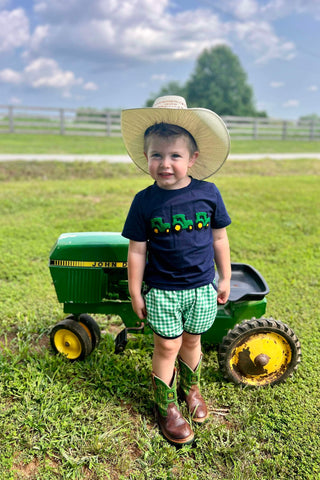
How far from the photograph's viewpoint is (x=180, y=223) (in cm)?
189

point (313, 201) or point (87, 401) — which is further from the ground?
point (313, 201)

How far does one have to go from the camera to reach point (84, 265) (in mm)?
2359

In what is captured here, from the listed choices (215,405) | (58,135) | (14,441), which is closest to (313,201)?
(215,405)

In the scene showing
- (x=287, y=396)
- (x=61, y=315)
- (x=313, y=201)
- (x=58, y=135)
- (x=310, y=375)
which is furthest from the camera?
(x=58, y=135)

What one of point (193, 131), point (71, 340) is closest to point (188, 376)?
point (71, 340)

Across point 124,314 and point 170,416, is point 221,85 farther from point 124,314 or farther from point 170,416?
point 170,416

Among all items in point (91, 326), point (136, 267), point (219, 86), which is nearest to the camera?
point (136, 267)

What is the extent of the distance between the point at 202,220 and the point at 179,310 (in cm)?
44

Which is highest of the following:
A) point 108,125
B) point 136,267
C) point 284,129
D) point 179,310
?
point 284,129

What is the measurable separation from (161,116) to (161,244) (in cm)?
57

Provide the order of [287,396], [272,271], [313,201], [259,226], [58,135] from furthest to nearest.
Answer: [58,135] → [313,201] → [259,226] → [272,271] → [287,396]

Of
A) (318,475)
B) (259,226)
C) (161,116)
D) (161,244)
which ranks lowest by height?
(318,475)

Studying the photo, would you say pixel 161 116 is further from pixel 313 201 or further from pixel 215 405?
pixel 313 201

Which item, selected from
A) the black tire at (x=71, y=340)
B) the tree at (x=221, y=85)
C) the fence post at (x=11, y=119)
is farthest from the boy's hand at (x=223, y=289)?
the tree at (x=221, y=85)
